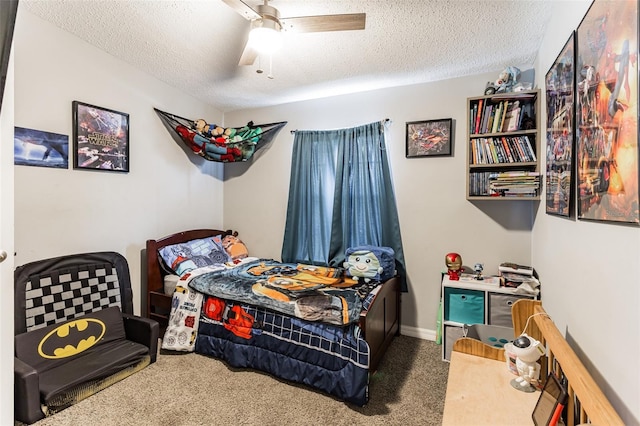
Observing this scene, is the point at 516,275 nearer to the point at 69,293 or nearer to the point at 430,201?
the point at 430,201

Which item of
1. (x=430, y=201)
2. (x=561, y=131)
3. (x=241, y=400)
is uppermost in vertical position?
(x=561, y=131)

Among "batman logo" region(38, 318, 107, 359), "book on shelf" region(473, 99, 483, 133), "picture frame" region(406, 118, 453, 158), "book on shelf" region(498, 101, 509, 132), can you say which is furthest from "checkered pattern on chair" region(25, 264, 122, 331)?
"book on shelf" region(498, 101, 509, 132)

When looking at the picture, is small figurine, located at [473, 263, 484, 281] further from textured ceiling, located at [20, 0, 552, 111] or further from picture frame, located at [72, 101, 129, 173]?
picture frame, located at [72, 101, 129, 173]

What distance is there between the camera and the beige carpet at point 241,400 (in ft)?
6.02

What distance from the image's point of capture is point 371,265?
8.70 feet

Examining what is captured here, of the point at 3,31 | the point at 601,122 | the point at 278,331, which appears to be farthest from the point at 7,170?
the point at 601,122

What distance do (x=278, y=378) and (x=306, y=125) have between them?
2.56 m

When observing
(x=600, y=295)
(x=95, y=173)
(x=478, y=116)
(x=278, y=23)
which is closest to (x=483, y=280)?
(x=478, y=116)

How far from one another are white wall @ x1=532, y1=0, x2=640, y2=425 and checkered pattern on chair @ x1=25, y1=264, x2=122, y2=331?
304 cm

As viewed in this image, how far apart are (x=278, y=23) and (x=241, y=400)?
236 centimetres

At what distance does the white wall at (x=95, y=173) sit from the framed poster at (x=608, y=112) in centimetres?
312

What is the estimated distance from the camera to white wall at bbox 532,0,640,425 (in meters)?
0.83

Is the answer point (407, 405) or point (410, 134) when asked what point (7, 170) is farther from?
point (410, 134)

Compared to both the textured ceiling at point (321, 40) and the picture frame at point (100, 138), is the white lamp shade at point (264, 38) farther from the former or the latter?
the picture frame at point (100, 138)
